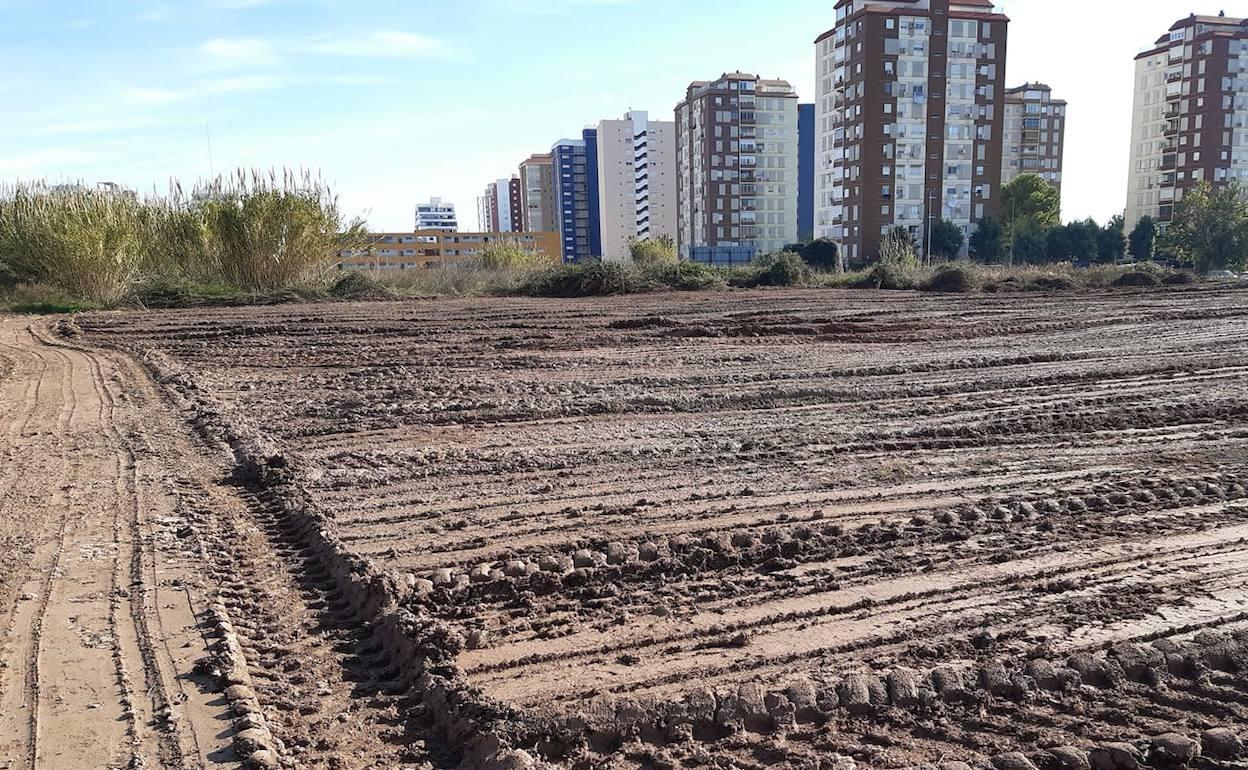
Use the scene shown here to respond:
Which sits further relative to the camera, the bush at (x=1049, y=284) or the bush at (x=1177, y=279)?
the bush at (x=1177, y=279)

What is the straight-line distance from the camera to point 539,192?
11950 cm

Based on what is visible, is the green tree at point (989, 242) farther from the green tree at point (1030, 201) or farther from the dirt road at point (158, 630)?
the dirt road at point (158, 630)

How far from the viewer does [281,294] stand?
2034 cm

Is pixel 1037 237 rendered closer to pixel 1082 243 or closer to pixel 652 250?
pixel 1082 243

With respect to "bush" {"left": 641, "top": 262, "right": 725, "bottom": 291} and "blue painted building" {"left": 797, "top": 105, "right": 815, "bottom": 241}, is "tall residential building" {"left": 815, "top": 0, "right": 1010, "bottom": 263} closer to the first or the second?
"blue painted building" {"left": 797, "top": 105, "right": 815, "bottom": 241}

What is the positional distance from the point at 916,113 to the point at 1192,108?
2789 centimetres

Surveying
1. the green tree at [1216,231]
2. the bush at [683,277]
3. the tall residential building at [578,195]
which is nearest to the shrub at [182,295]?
the bush at [683,277]

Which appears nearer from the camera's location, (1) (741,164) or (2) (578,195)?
(1) (741,164)

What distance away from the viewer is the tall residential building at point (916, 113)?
64.0m

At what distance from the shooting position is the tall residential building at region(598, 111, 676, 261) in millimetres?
111000

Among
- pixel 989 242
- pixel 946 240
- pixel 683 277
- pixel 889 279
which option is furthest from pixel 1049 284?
pixel 989 242

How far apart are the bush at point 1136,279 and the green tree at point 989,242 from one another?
112ft

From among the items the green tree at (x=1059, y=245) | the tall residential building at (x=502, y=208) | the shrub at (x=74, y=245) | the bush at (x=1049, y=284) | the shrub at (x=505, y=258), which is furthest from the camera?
the tall residential building at (x=502, y=208)

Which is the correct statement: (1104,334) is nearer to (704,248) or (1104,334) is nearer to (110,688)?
(110,688)
